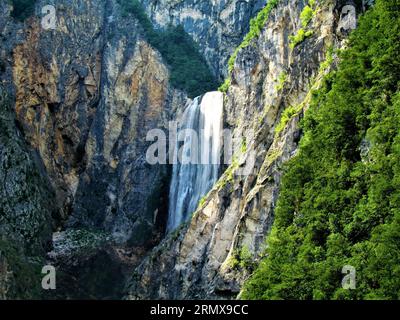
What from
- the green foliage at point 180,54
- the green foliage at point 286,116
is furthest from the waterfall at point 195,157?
the green foliage at point 286,116

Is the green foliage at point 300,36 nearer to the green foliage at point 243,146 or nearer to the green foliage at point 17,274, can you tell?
the green foliage at point 243,146

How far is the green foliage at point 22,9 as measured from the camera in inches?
2419

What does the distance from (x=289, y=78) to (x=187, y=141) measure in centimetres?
1755

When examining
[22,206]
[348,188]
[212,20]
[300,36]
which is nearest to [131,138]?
[22,206]

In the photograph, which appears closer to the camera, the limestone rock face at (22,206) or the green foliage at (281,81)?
the green foliage at (281,81)

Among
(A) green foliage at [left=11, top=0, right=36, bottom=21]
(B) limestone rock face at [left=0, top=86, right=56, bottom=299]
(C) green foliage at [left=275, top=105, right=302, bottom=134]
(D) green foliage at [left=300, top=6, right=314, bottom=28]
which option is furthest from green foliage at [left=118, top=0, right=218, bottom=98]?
(C) green foliage at [left=275, top=105, right=302, bottom=134]

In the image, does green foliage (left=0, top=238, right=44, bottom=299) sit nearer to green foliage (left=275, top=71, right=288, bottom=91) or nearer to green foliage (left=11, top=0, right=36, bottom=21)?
green foliage (left=275, top=71, right=288, bottom=91)

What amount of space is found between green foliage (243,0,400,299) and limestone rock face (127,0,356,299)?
115 inches

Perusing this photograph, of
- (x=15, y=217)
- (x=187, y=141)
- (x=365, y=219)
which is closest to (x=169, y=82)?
(x=187, y=141)

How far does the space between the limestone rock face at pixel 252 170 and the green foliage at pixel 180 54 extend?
13343 mm

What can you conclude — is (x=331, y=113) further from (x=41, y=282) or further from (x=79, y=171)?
(x=79, y=171)

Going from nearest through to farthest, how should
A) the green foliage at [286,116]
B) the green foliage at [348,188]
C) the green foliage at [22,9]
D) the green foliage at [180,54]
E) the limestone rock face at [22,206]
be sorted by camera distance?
1. the green foliage at [348,188]
2. the green foliage at [286,116]
3. the limestone rock face at [22,206]
4. the green foliage at [22,9]
5. the green foliage at [180,54]

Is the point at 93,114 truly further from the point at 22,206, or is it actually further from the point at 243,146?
the point at 243,146

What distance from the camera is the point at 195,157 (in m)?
55.2
